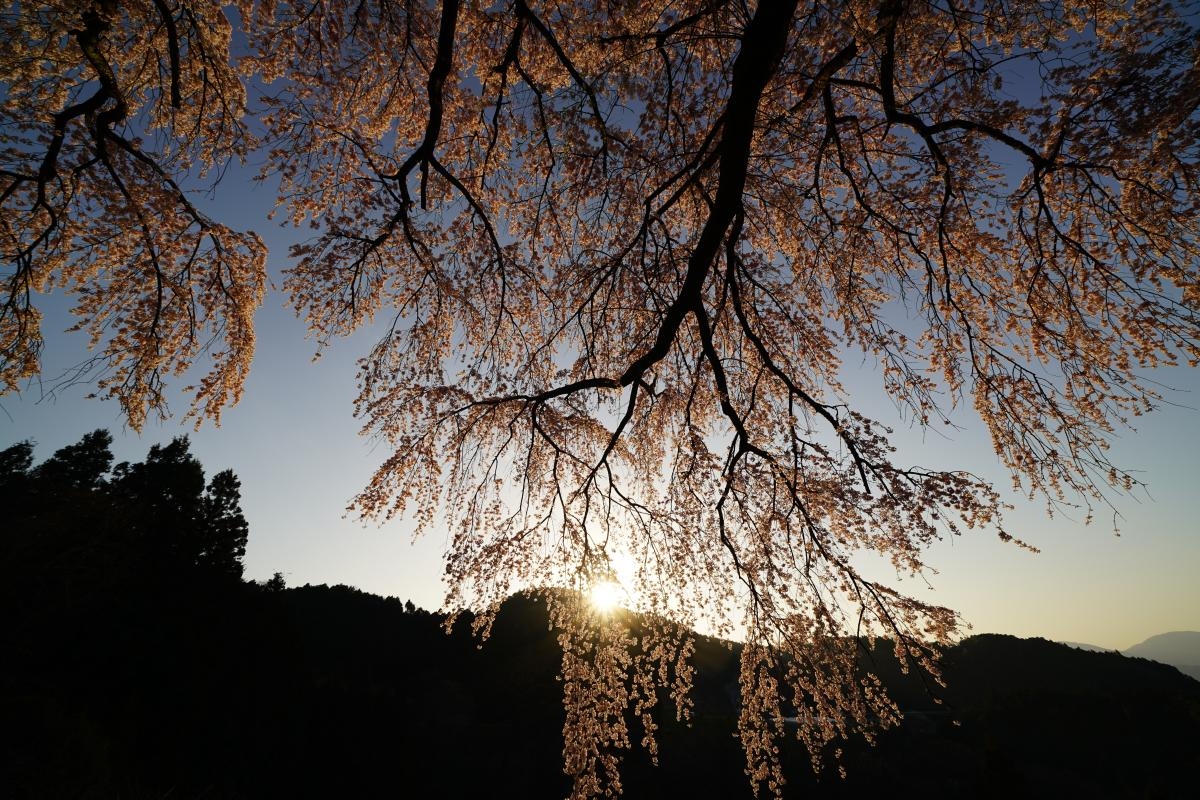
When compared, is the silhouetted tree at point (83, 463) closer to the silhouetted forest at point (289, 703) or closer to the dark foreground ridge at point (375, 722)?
the silhouetted forest at point (289, 703)

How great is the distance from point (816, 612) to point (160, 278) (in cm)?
756

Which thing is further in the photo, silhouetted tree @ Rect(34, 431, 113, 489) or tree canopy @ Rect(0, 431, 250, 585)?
silhouetted tree @ Rect(34, 431, 113, 489)

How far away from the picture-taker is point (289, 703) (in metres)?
17.7

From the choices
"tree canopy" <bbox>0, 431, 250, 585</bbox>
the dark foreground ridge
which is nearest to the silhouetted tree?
→ "tree canopy" <bbox>0, 431, 250, 585</bbox>

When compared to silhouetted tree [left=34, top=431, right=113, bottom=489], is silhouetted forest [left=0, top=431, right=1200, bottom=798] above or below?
below

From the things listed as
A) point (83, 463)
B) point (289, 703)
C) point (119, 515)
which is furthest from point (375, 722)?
point (83, 463)

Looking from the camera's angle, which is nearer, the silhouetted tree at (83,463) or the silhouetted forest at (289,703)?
the silhouetted forest at (289,703)

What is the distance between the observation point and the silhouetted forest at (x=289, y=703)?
45.0 ft

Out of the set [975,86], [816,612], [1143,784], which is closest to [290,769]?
[816,612]

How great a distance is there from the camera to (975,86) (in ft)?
13.3

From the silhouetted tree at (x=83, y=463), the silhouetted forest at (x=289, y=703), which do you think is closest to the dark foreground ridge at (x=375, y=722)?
the silhouetted forest at (x=289, y=703)

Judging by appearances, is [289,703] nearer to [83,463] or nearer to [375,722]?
[375,722]

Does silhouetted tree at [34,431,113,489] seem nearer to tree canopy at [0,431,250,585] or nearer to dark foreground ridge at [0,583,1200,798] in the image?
tree canopy at [0,431,250,585]

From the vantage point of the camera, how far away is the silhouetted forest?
45.0 ft
